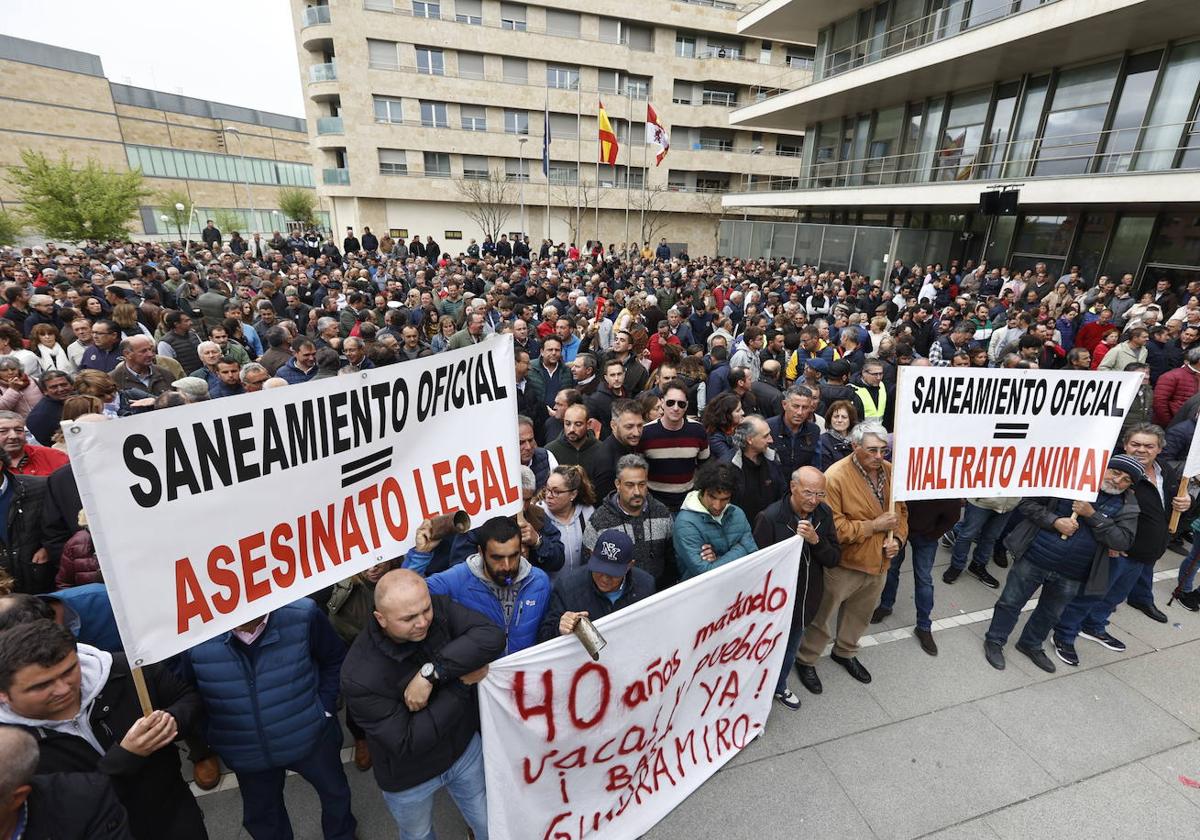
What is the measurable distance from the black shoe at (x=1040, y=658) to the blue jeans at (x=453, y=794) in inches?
177

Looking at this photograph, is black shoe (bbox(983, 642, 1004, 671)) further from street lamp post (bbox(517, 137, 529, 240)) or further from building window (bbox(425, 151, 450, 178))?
building window (bbox(425, 151, 450, 178))

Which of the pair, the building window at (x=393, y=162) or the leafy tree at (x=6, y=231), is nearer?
the leafy tree at (x=6, y=231)

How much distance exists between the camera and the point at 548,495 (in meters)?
3.73

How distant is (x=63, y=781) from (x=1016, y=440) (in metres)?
5.50

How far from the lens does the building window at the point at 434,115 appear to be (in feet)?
111

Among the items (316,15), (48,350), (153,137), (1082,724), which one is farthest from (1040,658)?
(153,137)

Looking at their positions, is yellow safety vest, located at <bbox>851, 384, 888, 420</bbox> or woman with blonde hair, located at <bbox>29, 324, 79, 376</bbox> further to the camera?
woman with blonde hair, located at <bbox>29, 324, 79, 376</bbox>

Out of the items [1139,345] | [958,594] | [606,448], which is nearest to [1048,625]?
[958,594]

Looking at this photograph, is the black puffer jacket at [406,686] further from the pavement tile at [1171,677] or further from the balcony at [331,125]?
the balcony at [331,125]

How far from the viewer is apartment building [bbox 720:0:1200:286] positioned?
525 inches

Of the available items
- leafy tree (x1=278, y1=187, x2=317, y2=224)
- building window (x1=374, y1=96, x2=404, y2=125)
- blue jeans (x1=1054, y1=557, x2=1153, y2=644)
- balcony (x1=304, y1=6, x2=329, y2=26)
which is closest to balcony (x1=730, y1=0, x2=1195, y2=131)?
blue jeans (x1=1054, y1=557, x2=1153, y2=644)

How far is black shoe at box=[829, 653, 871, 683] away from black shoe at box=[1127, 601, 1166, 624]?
311 cm

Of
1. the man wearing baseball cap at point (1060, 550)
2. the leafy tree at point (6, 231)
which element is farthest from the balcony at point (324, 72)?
the man wearing baseball cap at point (1060, 550)

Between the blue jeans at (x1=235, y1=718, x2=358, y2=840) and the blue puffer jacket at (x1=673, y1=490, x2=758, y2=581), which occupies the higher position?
the blue puffer jacket at (x1=673, y1=490, x2=758, y2=581)
